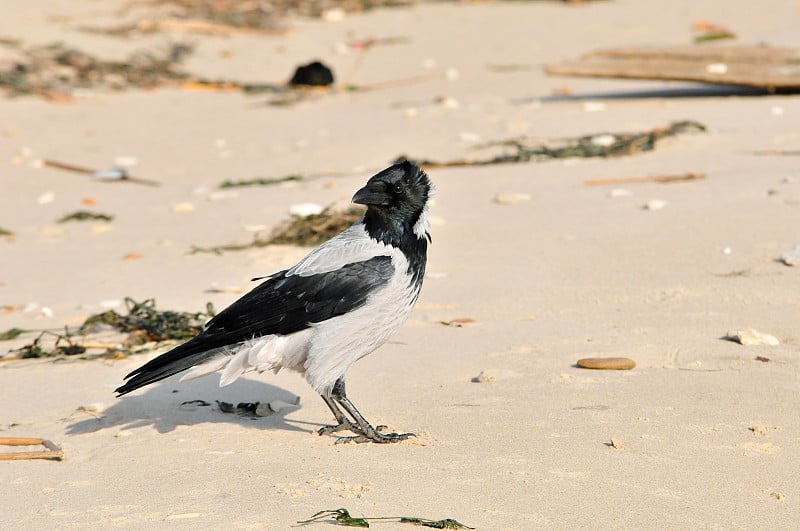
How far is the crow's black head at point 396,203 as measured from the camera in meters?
4.12

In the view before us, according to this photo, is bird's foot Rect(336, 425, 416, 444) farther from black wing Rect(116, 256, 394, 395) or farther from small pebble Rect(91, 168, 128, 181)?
small pebble Rect(91, 168, 128, 181)

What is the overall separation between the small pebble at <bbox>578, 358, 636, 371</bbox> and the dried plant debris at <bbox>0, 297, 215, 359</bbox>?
5.81 ft

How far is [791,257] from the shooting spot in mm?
5359

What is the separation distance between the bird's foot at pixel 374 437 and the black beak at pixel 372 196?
2.84ft

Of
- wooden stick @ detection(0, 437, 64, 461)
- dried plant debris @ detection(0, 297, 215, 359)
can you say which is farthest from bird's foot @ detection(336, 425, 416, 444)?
dried plant debris @ detection(0, 297, 215, 359)

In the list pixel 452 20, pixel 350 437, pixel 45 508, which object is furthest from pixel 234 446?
pixel 452 20

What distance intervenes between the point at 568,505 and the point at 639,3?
14.8m

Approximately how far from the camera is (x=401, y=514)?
3129 millimetres

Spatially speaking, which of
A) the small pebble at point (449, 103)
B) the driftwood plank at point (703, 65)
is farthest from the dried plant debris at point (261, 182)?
the driftwood plank at point (703, 65)

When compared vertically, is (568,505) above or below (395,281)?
below

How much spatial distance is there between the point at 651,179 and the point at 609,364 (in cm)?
313

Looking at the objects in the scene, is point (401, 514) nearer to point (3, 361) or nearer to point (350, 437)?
point (350, 437)

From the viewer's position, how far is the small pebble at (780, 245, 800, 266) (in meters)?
5.33

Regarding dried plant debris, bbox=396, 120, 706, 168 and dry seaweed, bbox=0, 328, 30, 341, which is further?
dried plant debris, bbox=396, 120, 706, 168
